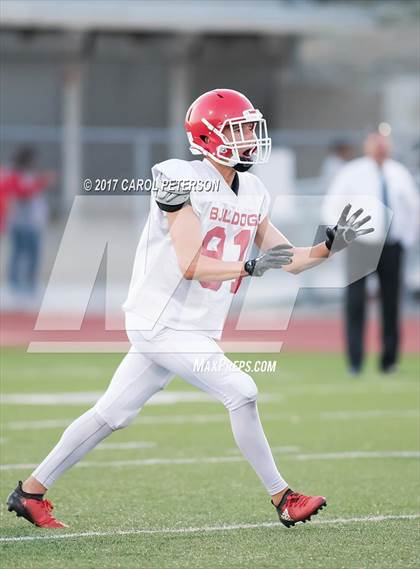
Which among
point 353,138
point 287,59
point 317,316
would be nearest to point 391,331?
point 317,316

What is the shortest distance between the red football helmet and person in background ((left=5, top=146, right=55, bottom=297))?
1120cm

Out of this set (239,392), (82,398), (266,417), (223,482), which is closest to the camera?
(239,392)

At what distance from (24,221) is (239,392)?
37.9ft

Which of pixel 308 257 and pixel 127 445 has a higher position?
pixel 308 257

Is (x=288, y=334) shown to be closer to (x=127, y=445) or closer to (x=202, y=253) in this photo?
(x=127, y=445)

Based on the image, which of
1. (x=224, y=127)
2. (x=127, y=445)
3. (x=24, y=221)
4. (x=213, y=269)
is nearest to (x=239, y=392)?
(x=213, y=269)

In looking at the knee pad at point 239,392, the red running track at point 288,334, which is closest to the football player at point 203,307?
the knee pad at point 239,392

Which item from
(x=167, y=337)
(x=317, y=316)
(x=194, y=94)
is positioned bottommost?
(x=317, y=316)

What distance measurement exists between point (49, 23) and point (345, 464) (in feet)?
54.5

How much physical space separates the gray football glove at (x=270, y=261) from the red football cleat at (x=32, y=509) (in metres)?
1.33

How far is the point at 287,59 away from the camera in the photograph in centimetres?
2603

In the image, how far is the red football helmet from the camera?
5336 mm

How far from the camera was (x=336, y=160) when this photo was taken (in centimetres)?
1670

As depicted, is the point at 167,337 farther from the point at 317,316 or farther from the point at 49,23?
the point at 49,23
